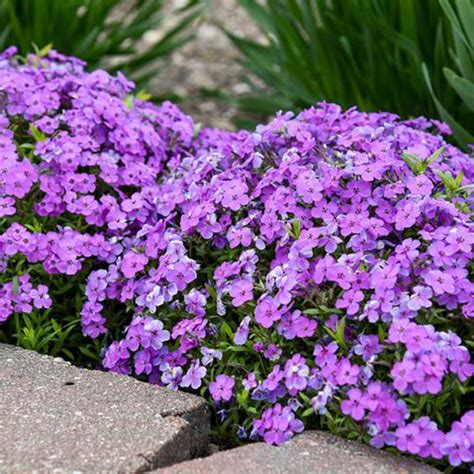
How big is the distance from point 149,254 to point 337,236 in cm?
49

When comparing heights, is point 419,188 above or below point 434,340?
above

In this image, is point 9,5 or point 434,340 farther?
point 9,5

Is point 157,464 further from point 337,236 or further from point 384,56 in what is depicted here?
point 384,56

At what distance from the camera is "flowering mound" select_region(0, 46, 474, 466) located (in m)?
2.01

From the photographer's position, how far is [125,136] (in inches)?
110

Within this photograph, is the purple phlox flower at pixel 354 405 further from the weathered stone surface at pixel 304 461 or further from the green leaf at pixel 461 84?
the green leaf at pixel 461 84

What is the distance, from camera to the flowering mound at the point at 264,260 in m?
2.01

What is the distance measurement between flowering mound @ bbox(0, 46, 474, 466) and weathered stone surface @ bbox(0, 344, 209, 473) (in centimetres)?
9

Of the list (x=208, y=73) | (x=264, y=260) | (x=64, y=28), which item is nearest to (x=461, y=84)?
(x=264, y=260)

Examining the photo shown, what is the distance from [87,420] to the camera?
2.06m

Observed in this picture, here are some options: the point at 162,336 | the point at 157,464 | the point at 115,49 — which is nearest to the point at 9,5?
the point at 115,49

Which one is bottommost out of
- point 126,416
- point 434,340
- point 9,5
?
point 434,340

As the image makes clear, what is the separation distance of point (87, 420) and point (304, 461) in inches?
18.7

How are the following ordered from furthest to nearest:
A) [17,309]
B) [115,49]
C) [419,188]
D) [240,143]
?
1. [115,49]
2. [240,143]
3. [17,309]
4. [419,188]
